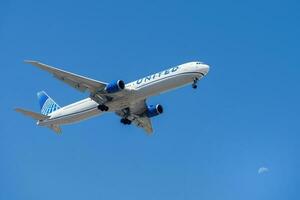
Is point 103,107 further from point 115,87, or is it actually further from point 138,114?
point 138,114

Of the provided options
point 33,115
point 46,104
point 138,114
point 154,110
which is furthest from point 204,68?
point 46,104

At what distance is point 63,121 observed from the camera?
227 ft

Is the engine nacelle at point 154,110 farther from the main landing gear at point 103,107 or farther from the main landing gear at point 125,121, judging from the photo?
the main landing gear at point 103,107

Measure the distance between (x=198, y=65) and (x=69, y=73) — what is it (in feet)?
42.0

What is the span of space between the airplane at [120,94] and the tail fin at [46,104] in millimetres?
3576

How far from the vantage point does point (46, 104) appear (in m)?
78.1

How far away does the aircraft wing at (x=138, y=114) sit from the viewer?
7075 cm

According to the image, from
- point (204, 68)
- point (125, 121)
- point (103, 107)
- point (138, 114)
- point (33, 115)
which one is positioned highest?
point (138, 114)

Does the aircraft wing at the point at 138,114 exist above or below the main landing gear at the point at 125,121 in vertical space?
above

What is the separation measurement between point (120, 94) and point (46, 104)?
17138mm

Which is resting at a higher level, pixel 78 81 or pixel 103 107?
pixel 78 81

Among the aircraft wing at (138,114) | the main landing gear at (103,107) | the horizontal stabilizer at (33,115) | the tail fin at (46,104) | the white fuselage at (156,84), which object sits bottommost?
the main landing gear at (103,107)

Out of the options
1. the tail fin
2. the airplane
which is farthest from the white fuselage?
the tail fin

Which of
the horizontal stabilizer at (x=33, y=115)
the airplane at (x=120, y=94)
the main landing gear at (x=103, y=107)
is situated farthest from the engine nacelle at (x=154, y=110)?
the horizontal stabilizer at (x=33, y=115)
